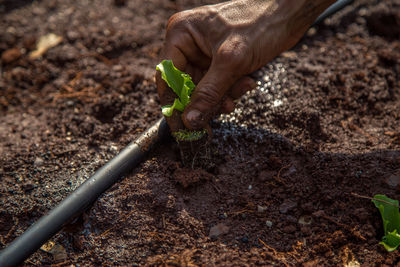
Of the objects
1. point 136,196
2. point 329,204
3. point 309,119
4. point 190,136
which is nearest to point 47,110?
point 136,196

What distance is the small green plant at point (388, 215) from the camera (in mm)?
1586

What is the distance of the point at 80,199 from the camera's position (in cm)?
174

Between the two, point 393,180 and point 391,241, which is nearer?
point 391,241

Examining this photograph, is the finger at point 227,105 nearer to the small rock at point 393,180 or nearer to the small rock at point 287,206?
the small rock at point 287,206

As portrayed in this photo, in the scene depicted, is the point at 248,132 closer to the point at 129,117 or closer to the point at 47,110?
the point at 129,117

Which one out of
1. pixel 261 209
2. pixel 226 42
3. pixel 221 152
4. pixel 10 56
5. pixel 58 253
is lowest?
pixel 58 253

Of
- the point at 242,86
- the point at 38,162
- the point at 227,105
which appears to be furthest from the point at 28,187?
the point at 242,86

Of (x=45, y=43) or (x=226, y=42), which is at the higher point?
(x=226, y=42)

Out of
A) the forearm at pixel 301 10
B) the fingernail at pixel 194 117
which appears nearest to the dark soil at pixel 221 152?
the fingernail at pixel 194 117

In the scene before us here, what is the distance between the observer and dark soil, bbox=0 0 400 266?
168cm

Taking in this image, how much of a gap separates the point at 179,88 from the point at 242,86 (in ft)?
1.36

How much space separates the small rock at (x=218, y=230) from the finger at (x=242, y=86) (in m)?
0.78

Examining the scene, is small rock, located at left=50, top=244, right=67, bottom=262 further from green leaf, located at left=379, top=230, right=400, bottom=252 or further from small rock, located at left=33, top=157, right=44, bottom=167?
green leaf, located at left=379, top=230, right=400, bottom=252

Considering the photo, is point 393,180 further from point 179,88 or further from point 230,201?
point 179,88
